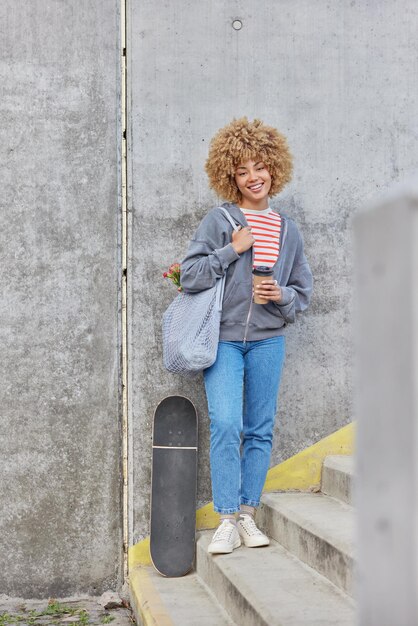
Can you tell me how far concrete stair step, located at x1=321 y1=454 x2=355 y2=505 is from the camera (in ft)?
13.3

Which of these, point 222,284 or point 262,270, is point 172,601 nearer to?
point 222,284

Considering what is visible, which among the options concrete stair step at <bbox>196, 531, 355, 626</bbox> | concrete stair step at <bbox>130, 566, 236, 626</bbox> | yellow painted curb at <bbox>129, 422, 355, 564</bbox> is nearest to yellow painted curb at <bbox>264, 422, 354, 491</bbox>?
yellow painted curb at <bbox>129, 422, 355, 564</bbox>

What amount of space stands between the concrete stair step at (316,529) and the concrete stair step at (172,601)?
0.43 metres

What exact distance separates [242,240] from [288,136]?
0.95m

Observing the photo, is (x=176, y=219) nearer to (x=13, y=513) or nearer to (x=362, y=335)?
(x=13, y=513)

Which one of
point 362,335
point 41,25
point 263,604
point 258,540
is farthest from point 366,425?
point 41,25

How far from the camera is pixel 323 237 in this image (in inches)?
186

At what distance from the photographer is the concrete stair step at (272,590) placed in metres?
2.81

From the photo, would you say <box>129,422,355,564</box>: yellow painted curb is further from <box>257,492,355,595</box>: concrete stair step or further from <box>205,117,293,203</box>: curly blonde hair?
<box>205,117,293,203</box>: curly blonde hair

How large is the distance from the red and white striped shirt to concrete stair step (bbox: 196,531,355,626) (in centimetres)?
140

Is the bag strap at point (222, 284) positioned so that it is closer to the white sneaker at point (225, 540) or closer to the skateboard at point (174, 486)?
the skateboard at point (174, 486)

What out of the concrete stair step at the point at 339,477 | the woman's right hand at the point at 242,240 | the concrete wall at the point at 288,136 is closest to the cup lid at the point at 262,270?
the woman's right hand at the point at 242,240

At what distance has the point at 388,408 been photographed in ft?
4.06

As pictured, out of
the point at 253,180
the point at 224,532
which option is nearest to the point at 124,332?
the point at 253,180
